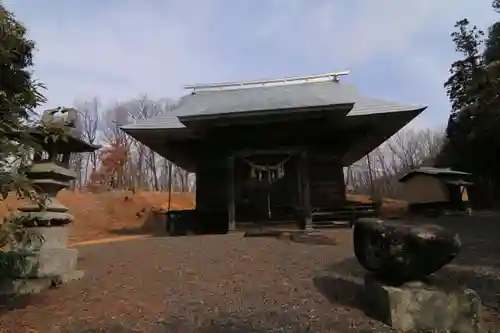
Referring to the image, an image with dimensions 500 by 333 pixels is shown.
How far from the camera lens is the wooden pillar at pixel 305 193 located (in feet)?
36.2

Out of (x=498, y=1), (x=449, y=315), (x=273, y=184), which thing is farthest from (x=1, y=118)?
(x=498, y=1)

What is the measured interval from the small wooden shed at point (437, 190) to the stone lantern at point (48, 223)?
15.3 metres

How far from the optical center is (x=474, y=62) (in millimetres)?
24703

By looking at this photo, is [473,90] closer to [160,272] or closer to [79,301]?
[160,272]

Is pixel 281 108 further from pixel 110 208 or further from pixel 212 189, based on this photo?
pixel 110 208

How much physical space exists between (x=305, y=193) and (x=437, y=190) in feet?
29.5

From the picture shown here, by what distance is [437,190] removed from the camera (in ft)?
56.2

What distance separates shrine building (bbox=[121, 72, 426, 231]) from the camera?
11.1 meters

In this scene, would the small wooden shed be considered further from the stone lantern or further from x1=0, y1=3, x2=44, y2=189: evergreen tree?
x1=0, y1=3, x2=44, y2=189: evergreen tree

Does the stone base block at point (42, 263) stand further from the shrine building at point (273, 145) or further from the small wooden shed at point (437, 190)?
the small wooden shed at point (437, 190)

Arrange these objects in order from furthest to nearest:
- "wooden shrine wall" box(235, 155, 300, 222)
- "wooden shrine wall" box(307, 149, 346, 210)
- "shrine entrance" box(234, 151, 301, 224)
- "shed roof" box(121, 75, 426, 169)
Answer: "wooden shrine wall" box(307, 149, 346, 210)
"wooden shrine wall" box(235, 155, 300, 222)
"shrine entrance" box(234, 151, 301, 224)
"shed roof" box(121, 75, 426, 169)

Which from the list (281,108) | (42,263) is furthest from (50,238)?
(281,108)

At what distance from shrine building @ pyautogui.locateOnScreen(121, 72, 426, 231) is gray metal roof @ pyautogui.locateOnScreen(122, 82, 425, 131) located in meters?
0.04

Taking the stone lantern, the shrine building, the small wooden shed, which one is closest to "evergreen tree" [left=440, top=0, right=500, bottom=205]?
the small wooden shed
